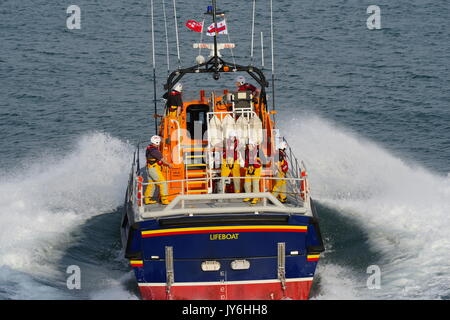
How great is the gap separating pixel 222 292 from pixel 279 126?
40.4ft

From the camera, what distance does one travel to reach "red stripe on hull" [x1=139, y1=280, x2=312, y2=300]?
12820 millimetres

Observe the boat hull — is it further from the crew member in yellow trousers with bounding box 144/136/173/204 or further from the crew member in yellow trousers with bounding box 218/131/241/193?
the crew member in yellow trousers with bounding box 218/131/241/193

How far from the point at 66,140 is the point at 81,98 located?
387 cm

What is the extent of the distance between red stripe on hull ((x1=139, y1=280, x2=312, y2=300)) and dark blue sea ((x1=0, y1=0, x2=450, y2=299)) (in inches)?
51.7

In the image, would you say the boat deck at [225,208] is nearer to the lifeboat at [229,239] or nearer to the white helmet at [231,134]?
the lifeboat at [229,239]

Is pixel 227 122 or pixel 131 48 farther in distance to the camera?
pixel 131 48

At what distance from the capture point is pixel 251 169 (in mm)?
13398

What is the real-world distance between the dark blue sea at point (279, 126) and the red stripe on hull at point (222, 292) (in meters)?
1.31

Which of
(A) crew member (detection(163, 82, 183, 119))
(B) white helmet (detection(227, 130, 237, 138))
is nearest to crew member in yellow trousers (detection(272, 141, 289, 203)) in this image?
(B) white helmet (detection(227, 130, 237, 138))

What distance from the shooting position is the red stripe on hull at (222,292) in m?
12.8
